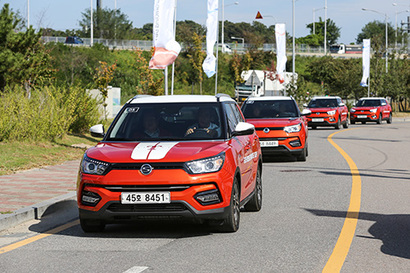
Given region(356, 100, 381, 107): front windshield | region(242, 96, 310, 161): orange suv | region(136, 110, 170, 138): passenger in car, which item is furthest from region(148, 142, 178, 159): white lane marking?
region(356, 100, 381, 107): front windshield

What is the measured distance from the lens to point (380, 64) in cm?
6894

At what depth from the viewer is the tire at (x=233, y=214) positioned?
7934 millimetres

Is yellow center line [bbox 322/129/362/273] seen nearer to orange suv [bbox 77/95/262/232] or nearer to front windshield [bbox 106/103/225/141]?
orange suv [bbox 77/95/262/232]

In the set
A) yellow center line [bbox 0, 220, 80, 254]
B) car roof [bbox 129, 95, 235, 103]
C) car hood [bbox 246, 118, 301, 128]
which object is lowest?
yellow center line [bbox 0, 220, 80, 254]

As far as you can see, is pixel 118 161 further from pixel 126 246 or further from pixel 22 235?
pixel 22 235

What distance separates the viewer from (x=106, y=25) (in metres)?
115

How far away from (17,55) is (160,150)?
24.4 m

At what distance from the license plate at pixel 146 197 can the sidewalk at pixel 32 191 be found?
1968 mm

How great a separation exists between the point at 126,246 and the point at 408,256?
2852mm

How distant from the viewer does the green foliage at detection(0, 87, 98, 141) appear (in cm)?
1873

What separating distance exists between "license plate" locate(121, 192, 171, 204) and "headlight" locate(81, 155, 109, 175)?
38 centimetres

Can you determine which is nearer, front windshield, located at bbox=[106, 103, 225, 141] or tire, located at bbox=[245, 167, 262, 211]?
front windshield, located at bbox=[106, 103, 225, 141]

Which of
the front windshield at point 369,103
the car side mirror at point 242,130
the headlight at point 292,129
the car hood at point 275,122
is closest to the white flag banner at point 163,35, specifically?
the car hood at point 275,122

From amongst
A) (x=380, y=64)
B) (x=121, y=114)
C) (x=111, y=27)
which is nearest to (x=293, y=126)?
(x=121, y=114)
